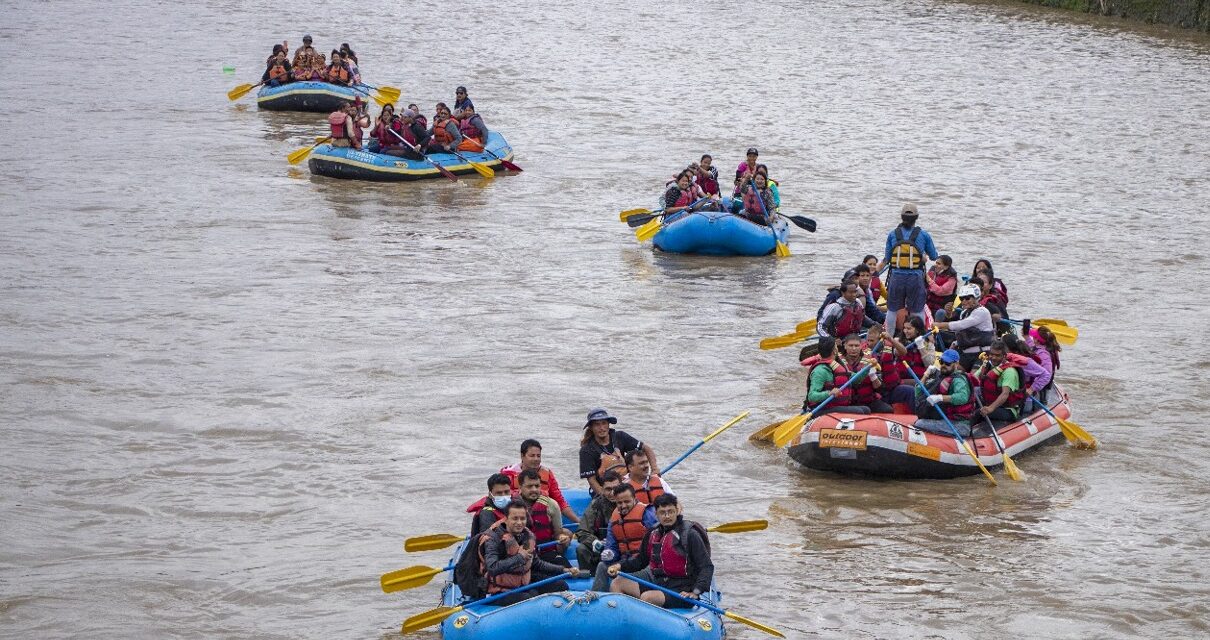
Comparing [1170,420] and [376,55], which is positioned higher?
[376,55]

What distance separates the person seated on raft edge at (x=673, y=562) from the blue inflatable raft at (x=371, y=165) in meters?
16.5

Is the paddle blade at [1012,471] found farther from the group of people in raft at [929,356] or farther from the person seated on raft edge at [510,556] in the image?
the person seated on raft edge at [510,556]

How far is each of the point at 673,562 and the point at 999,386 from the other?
487 centimetres

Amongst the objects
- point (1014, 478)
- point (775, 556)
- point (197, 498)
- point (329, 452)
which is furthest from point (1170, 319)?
point (197, 498)

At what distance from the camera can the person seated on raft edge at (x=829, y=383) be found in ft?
45.5

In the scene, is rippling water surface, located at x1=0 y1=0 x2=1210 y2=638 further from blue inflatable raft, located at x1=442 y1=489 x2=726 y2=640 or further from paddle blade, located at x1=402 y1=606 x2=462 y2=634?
blue inflatable raft, located at x1=442 y1=489 x2=726 y2=640

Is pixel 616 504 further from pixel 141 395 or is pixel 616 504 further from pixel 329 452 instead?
pixel 141 395

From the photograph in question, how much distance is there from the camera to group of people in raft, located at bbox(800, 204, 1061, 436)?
13.9 meters

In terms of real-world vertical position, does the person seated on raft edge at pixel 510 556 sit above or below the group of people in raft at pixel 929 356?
below

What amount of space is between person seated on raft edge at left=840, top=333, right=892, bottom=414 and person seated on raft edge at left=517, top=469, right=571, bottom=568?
3.88 metres

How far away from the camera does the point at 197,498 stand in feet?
44.5

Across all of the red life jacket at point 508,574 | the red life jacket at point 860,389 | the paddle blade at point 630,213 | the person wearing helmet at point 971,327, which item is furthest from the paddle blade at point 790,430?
the paddle blade at point 630,213

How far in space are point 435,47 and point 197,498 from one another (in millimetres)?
31668

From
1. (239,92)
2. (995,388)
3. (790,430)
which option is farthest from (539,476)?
(239,92)
